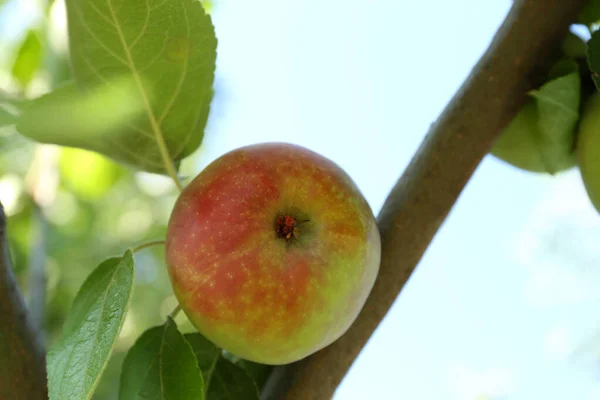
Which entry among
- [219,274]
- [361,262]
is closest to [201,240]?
[219,274]

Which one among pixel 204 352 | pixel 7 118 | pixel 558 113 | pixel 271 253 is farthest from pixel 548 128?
pixel 7 118

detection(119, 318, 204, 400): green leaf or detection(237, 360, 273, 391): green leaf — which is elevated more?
detection(119, 318, 204, 400): green leaf

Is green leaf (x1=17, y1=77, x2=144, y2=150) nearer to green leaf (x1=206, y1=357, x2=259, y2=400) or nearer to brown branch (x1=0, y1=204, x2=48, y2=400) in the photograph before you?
brown branch (x1=0, y1=204, x2=48, y2=400)

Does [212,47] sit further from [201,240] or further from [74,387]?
[74,387]

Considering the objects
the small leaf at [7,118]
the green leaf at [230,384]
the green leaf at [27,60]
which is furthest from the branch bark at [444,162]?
the green leaf at [27,60]

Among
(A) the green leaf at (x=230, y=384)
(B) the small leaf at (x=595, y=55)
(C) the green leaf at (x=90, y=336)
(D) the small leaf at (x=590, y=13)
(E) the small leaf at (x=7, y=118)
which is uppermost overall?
(D) the small leaf at (x=590, y=13)

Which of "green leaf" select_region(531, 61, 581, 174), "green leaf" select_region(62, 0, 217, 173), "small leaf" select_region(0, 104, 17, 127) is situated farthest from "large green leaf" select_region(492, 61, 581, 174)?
"small leaf" select_region(0, 104, 17, 127)

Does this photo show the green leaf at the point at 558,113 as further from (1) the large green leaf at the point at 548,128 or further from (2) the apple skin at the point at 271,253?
(2) the apple skin at the point at 271,253
